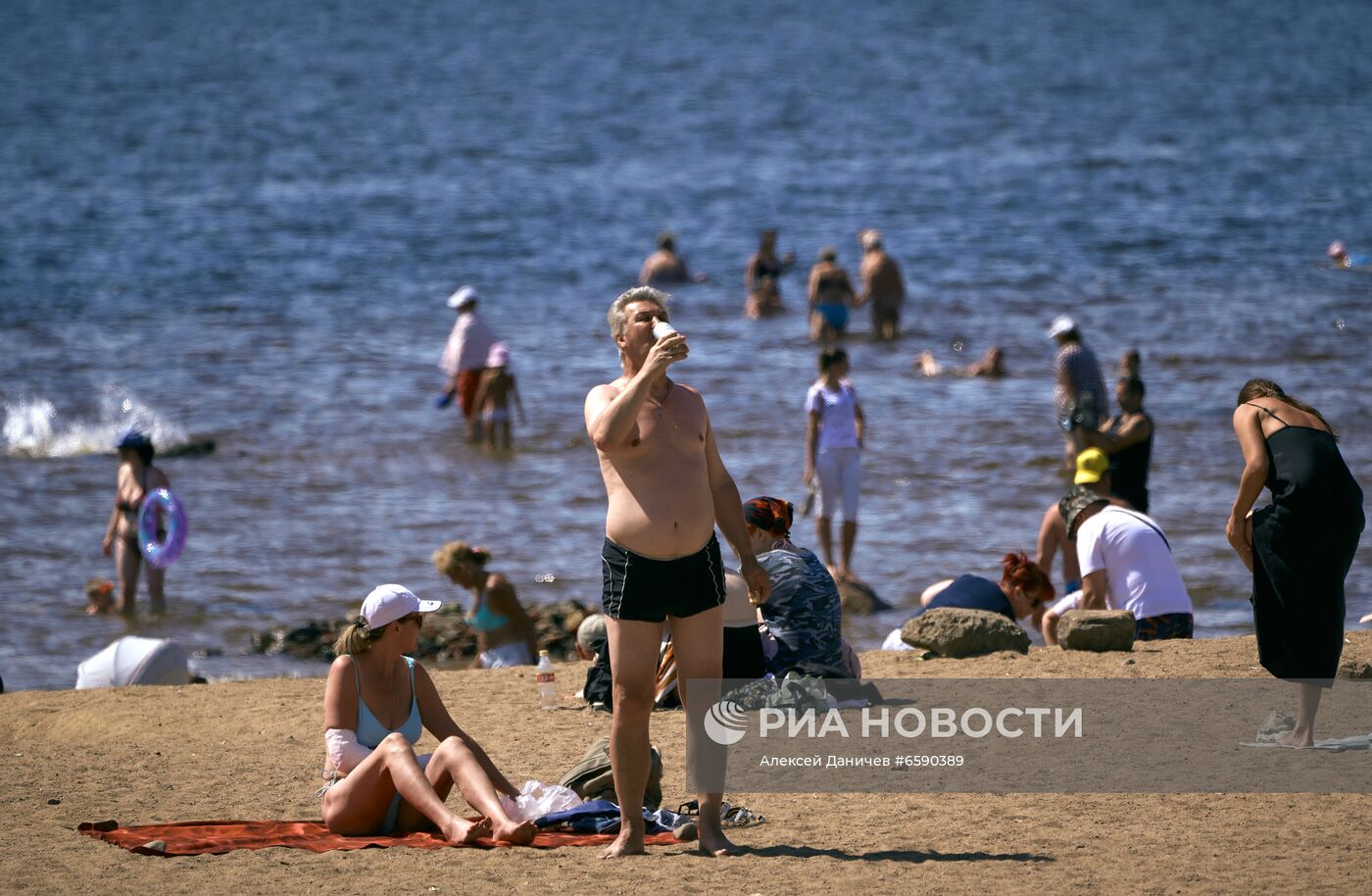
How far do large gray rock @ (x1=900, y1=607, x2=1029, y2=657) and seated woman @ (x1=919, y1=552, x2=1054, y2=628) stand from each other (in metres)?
0.70

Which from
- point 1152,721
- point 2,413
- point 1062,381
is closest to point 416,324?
point 2,413

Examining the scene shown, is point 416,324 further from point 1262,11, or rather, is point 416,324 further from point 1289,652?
point 1262,11

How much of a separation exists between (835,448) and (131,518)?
5143 mm

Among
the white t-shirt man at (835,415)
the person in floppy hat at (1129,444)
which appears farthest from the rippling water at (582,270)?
the white t-shirt man at (835,415)

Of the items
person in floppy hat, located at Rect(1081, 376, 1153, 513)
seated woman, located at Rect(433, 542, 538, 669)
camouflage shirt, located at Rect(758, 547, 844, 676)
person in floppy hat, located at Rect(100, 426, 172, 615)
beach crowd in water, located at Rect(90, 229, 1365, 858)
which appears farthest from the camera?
person in floppy hat, located at Rect(100, 426, 172, 615)

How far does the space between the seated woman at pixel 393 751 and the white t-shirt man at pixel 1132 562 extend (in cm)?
382

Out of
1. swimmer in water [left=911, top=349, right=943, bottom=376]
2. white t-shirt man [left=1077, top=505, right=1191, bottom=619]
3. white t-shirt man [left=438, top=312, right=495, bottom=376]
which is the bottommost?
white t-shirt man [left=1077, top=505, right=1191, bottom=619]

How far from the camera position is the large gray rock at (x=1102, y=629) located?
8250 mm

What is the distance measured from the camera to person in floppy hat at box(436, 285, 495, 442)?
18016mm

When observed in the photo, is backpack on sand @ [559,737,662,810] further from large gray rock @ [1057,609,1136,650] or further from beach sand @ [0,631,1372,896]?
large gray rock @ [1057,609,1136,650]

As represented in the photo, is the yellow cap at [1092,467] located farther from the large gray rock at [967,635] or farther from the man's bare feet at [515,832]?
the man's bare feet at [515,832]

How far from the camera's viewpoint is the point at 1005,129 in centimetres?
5428

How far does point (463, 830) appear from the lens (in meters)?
5.68

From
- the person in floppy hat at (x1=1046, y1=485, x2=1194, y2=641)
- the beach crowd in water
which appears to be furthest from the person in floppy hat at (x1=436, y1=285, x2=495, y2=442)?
the person in floppy hat at (x1=1046, y1=485, x2=1194, y2=641)
